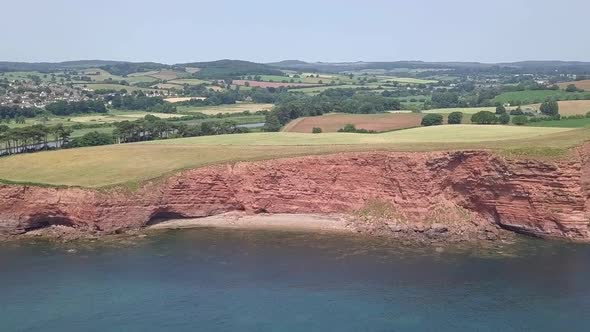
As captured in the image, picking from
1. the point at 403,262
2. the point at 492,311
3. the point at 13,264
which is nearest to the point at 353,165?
the point at 403,262

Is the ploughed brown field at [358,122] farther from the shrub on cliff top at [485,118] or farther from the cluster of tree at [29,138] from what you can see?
the cluster of tree at [29,138]

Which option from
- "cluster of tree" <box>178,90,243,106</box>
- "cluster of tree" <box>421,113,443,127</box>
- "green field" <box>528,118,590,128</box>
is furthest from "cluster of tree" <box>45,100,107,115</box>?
"green field" <box>528,118,590,128</box>

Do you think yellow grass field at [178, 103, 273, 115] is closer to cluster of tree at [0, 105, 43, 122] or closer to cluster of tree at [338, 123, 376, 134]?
cluster of tree at [0, 105, 43, 122]

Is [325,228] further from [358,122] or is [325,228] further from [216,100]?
[216,100]

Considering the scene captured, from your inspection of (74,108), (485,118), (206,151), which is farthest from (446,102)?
(206,151)

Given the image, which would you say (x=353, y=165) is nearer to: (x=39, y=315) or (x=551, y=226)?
(x=551, y=226)

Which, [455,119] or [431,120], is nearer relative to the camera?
[431,120]
